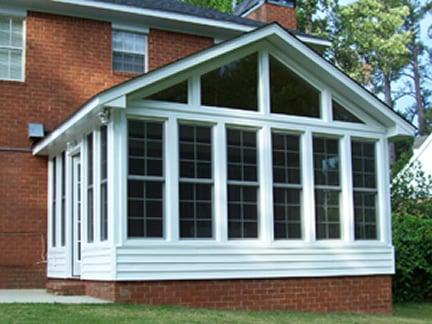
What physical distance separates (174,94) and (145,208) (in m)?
1.90

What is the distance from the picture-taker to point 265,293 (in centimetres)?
1133

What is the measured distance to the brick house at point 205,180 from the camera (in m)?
10.5

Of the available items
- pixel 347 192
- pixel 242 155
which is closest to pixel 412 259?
pixel 347 192

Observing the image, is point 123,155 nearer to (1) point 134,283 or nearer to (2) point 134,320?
(1) point 134,283

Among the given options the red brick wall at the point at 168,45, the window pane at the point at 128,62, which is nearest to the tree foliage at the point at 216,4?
the red brick wall at the point at 168,45

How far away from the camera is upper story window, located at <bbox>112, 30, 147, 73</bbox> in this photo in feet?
51.3

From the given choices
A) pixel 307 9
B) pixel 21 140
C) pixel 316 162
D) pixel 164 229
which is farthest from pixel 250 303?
pixel 307 9

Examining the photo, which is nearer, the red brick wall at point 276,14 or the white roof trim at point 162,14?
the white roof trim at point 162,14

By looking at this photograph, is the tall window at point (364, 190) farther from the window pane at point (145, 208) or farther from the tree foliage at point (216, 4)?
the tree foliage at point (216, 4)

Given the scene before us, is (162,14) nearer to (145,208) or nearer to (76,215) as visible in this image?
(76,215)

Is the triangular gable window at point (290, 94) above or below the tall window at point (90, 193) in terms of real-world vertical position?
above

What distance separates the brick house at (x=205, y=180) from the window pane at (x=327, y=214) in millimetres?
20

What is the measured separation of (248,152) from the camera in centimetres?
1158

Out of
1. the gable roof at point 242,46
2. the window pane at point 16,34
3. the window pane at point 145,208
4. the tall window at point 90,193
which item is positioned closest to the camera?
the gable roof at point 242,46
